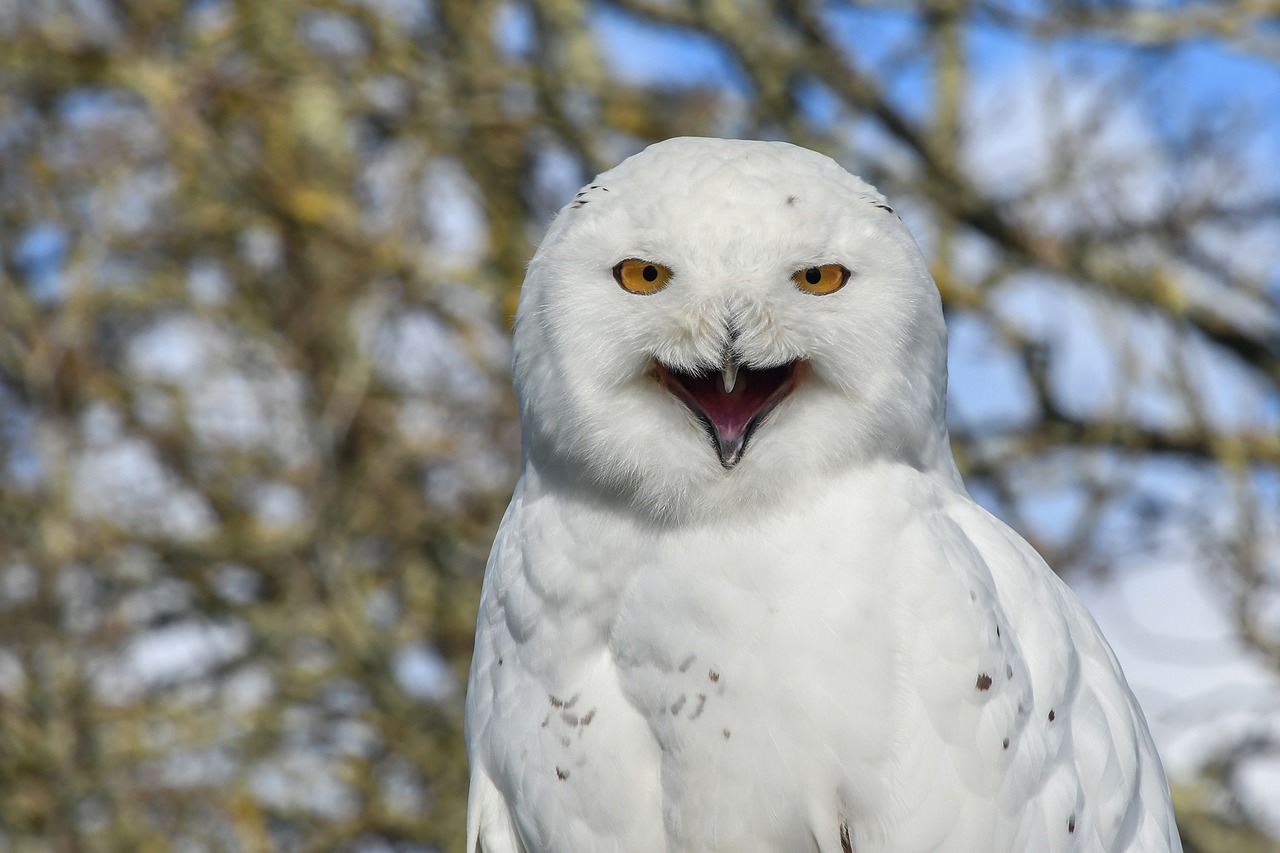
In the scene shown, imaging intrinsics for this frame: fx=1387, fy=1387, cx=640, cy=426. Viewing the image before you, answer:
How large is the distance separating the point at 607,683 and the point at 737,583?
0.95 feet

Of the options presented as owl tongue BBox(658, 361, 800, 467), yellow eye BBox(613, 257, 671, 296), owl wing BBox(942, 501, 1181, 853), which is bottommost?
owl wing BBox(942, 501, 1181, 853)

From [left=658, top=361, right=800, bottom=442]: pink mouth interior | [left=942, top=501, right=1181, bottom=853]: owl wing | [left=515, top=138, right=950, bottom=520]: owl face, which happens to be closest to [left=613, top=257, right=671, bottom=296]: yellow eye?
[left=515, top=138, right=950, bottom=520]: owl face

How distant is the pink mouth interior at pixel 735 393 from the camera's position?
2.15 meters

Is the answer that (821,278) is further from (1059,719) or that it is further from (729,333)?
(1059,719)

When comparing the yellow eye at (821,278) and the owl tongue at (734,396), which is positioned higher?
the yellow eye at (821,278)

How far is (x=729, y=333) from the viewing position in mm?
2025

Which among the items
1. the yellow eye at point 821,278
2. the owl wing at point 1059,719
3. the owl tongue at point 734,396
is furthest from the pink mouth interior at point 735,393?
the owl wing at point 1059,719

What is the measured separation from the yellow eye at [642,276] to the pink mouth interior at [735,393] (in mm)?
125

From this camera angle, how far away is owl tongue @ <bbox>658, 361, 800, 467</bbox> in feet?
7.04

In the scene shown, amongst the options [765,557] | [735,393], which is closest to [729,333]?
[735,393]

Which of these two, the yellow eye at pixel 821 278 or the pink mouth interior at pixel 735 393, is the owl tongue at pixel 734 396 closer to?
the pink mouth interior at pixel 735 393

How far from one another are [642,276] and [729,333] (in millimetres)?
186

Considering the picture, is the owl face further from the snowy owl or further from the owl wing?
the owl wing

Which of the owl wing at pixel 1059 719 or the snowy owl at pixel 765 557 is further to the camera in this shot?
the owl wing at pixel 1059 719
